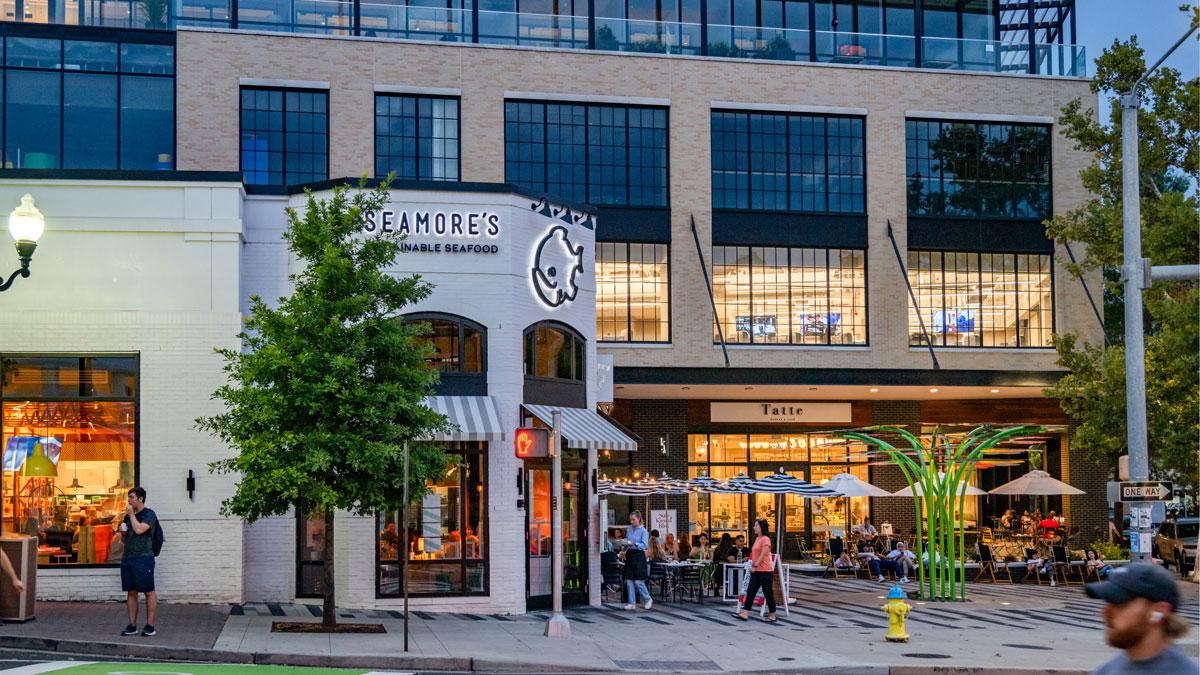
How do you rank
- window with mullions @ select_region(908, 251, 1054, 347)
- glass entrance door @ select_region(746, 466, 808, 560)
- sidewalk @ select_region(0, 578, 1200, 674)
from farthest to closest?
glass entrance door @ select_region(746, 466, 808, 560)
window with mullions @ select_region(908, 251, 1054, 347)
sidewalk @ select_region(0, 578, 1200, 674)

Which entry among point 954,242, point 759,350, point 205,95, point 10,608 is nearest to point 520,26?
point 205,95

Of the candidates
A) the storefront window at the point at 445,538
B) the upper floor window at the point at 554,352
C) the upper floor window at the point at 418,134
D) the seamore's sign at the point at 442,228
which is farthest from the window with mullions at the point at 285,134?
the storefront window at the point at 445,538

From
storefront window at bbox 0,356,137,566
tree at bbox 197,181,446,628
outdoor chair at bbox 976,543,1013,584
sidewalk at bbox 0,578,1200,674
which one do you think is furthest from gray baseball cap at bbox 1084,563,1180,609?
outdoor chair at bbox 976,543,1013,584

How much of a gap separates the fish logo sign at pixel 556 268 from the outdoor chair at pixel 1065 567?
14834 millimetres

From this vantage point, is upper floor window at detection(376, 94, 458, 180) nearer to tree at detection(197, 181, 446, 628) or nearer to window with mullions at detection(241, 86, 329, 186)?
window with mullions at detection(241, 86, 329, 186)

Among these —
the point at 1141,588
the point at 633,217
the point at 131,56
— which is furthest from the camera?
the point at 633,217

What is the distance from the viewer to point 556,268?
23516 millimetres

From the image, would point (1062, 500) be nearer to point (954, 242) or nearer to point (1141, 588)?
point (954, 242)

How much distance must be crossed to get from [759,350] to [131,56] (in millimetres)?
17721

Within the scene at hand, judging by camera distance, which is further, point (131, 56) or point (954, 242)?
point (954, 242)

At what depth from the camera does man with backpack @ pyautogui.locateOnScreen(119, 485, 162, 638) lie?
655 inches

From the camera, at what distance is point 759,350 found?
37.5 m

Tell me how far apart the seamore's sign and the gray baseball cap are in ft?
57.6

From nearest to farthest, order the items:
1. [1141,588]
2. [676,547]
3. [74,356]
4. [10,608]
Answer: [1141,588] < [10,608] < [74,356] < [676,547]
